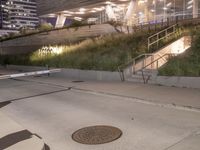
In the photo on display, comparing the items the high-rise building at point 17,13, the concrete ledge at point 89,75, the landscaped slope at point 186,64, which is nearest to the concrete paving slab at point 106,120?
the landscaped slope at point 186,64

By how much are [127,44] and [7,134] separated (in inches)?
543

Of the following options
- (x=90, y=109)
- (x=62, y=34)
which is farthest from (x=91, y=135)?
(x=62, y=34)

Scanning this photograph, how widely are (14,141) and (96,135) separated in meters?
1.86

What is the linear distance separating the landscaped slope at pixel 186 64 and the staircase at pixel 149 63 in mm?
738

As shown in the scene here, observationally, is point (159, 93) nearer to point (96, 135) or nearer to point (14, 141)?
point (96, 135)

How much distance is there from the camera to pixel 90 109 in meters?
9.31

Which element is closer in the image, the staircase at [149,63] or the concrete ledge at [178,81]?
the concrete ledge at [178,81]

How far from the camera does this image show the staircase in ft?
46.7

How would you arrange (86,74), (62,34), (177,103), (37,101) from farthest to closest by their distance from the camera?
(62,34), (86,74), (37,101), (177,103)

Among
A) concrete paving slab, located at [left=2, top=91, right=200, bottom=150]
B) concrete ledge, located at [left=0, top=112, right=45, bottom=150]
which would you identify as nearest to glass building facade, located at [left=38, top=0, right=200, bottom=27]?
concrete paving slab, located at [left=2, top=91, right=200, bottom=150]

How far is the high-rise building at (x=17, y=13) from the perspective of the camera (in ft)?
489

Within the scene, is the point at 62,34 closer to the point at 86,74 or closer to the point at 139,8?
the point at 139,8

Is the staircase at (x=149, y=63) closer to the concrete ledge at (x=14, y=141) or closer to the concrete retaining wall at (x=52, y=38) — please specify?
the concrete ledge at (x=14, y=141)

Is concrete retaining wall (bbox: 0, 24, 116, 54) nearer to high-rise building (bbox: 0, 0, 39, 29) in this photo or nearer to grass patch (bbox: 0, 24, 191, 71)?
grass patch (bbox: 0, 24, 191, 71)
